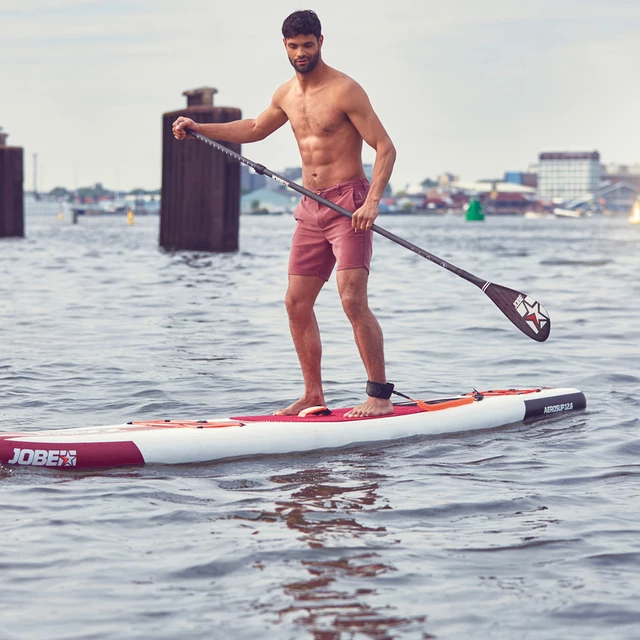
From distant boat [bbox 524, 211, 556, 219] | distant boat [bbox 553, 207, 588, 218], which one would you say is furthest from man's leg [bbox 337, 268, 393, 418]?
distant boat [bbox 524, 211, 556, 219]

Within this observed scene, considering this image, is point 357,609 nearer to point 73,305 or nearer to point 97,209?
point 73,305

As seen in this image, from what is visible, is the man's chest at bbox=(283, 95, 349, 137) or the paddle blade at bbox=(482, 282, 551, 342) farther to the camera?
the paddle blade at bbox=(482, 282, 551, 342)

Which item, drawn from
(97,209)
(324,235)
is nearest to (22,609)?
(324,235)

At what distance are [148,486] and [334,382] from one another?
12.2ft

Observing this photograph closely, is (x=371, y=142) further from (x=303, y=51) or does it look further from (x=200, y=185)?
→ (x=200, y=185)

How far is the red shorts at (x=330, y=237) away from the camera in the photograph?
248 inches

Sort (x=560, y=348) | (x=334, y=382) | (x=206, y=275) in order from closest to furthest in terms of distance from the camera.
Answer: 1. (x=334, y=382)
2. (x=560, y=348)
3. (x=206, y=275)

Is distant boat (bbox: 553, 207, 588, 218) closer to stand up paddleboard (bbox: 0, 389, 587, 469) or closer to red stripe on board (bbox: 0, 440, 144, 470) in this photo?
stand up paddleboard (bbox: 0, 389, 587, 469)

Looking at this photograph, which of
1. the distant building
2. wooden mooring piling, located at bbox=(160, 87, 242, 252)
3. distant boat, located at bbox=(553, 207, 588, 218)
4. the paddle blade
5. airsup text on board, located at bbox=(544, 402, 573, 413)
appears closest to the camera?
the paddle blade

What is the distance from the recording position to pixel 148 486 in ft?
17.5

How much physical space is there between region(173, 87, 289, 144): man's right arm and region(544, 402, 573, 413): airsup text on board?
2.44 m

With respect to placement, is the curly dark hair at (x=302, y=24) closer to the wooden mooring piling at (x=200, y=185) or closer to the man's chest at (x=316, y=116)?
the man's chest at (x=316, y=116)

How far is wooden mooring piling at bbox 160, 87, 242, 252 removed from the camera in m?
25.4

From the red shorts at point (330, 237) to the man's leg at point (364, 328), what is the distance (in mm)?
71
